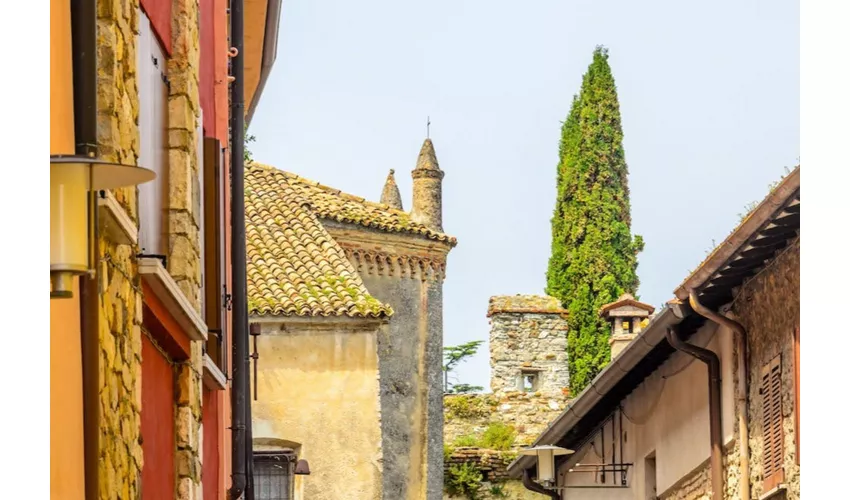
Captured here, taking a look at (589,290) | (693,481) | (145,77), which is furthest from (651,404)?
(589,290)

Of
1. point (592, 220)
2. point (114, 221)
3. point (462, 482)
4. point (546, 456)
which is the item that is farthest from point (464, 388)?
point (114, 221)

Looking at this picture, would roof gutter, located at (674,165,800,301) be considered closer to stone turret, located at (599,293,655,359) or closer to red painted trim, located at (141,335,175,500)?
red painted trim, located at (141,335,175,500)

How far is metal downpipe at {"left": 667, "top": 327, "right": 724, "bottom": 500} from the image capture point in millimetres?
15516

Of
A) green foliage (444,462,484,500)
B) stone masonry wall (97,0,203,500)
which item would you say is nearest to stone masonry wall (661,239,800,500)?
stone masonry wall (97,0,203,500)

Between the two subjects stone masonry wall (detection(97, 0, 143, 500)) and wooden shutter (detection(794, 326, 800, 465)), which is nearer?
stone masonry wall (detection(97, 0, 143, 500))

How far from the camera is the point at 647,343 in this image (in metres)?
16.8

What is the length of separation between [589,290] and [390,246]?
679 inches

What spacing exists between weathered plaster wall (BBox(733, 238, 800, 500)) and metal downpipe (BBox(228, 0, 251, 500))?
3.90 metres

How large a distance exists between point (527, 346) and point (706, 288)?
26820mm

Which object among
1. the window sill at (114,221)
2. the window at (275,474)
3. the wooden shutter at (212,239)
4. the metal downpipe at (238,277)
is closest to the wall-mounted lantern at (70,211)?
the window sill at (114,221)

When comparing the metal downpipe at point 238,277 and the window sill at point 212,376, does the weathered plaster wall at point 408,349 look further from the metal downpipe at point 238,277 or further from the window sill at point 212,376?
the window sill at point 212,376

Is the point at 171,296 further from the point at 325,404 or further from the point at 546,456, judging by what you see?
the point at 325,404

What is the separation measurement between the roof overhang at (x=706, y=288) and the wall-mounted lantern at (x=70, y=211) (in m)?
6.57

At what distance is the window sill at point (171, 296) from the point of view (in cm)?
858
